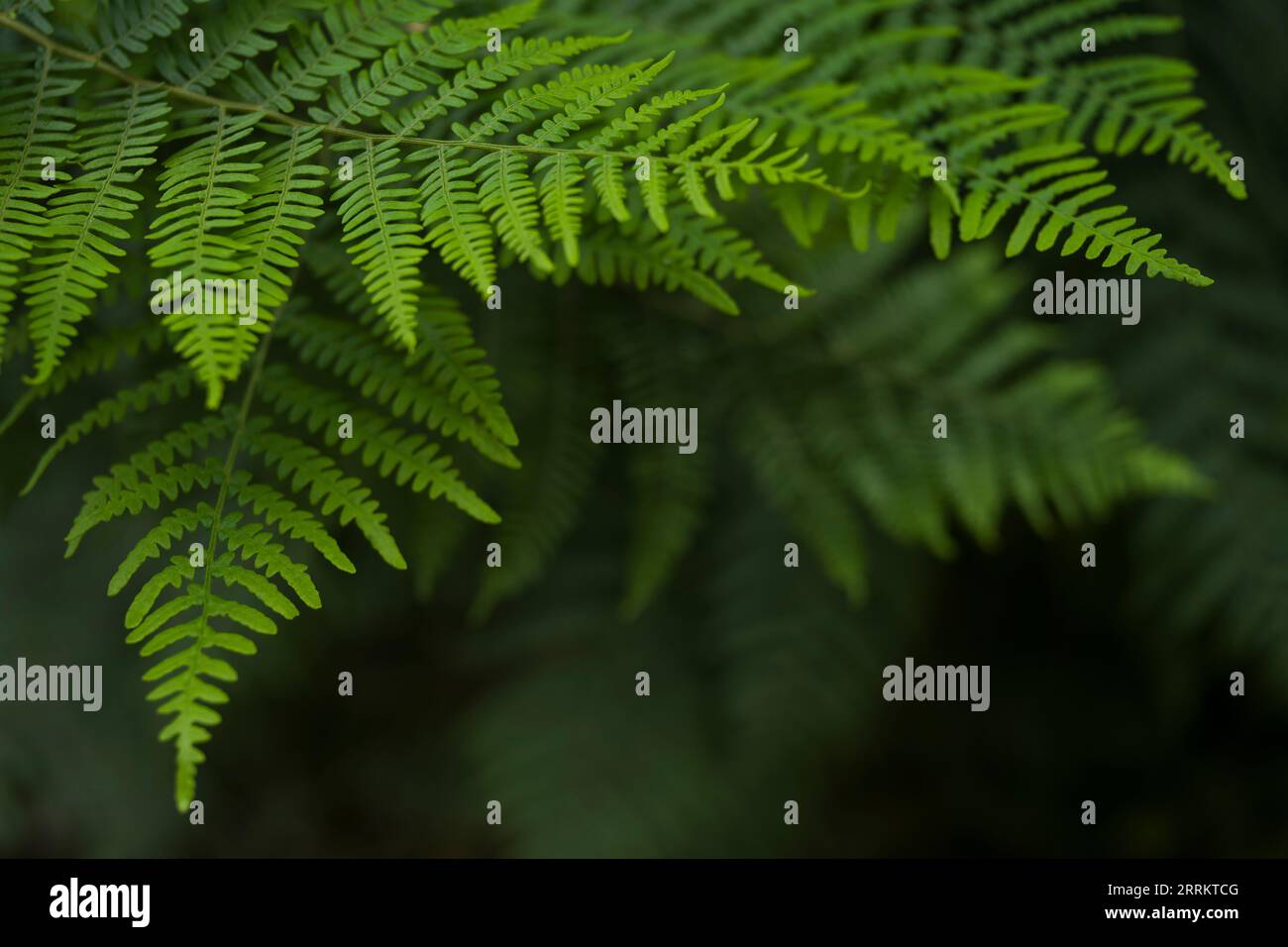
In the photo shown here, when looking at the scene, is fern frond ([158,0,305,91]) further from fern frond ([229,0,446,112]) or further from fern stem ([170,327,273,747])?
fern stem ([170,327,273,747])

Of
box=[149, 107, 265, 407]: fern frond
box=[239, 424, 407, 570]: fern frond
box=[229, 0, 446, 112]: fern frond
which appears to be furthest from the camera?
box=[229, 0, 446, 112]: fern frond

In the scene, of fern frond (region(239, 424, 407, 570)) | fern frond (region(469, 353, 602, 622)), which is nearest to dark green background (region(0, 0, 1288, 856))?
fern frond (region(469, 353, 602, 622))

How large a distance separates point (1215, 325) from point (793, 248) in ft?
3.64

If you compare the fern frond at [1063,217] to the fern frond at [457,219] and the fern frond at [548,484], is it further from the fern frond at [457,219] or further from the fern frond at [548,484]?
the fern frond at [548,484]

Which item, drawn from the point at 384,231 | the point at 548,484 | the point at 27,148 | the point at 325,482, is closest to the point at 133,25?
the point at 27,148

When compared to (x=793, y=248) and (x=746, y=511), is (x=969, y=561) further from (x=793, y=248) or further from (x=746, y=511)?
(x=793, y=248)

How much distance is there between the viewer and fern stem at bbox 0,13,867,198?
0.91m

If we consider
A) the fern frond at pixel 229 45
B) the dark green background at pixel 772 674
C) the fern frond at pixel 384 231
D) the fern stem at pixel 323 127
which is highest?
the fern frond at pixel 229 45

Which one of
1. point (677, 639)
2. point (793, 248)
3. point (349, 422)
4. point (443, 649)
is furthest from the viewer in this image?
point (443, 649)

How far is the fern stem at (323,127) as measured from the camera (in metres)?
0.91

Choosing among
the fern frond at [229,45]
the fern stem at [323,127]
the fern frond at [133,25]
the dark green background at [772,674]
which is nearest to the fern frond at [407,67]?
the fern stem at [323,127]

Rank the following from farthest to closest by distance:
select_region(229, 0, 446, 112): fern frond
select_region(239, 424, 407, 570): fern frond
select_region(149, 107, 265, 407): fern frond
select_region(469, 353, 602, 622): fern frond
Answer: select_region(469, 353, 602, 622): fern frond → select_region(229, 0, 446, 112): fern frond → select_region(239, 424, 407, 570): fern frond → select_region(149, 107, 265, 407): fern frond
